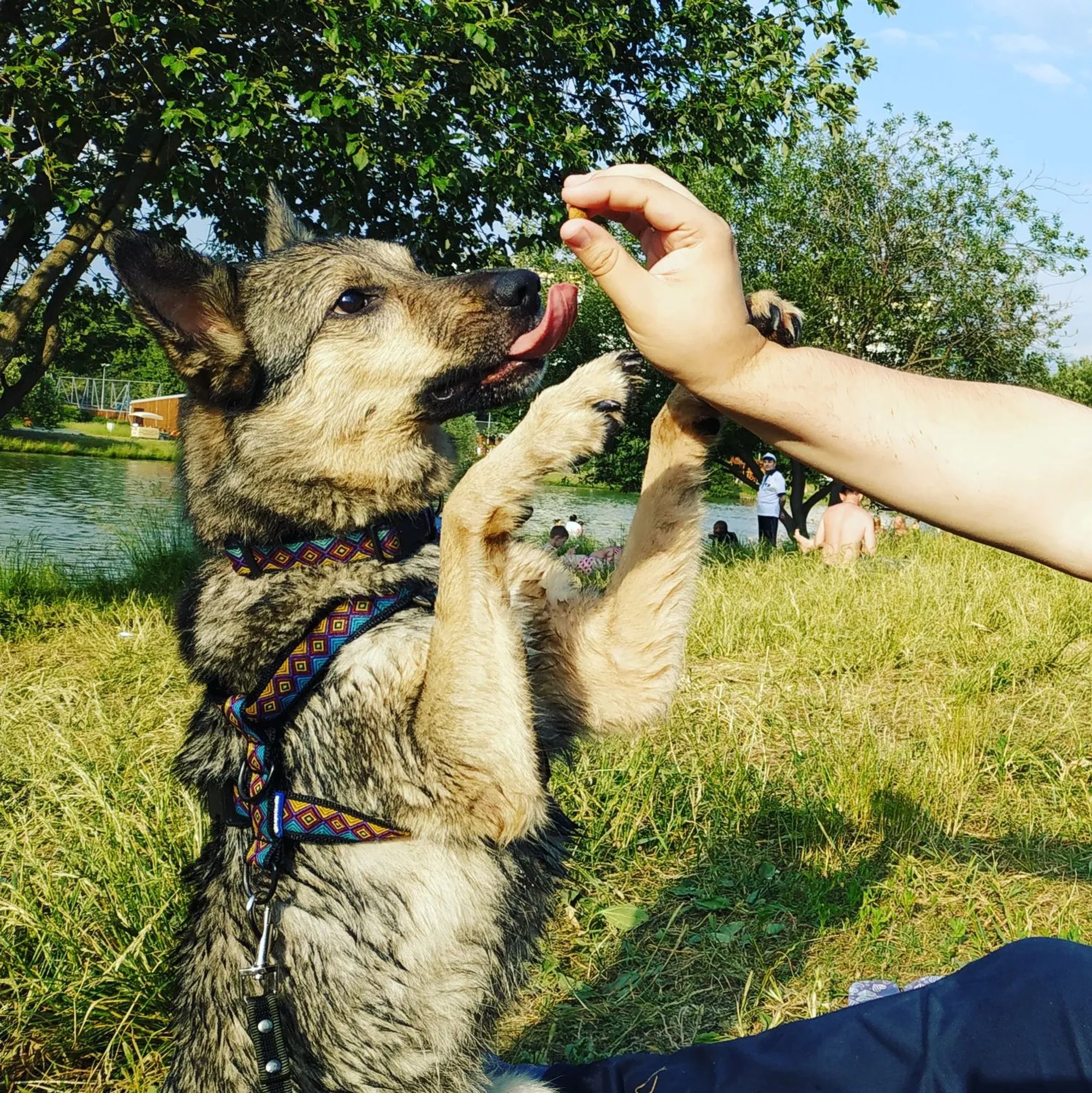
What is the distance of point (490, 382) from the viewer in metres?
2.90

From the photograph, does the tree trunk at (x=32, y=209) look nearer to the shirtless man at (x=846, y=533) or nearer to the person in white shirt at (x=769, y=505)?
the shirtless man at (x=846, y=533)

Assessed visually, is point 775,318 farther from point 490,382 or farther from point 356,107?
point 356,107

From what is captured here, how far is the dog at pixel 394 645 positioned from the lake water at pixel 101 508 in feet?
0.88

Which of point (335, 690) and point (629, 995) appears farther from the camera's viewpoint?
point (629, 995)

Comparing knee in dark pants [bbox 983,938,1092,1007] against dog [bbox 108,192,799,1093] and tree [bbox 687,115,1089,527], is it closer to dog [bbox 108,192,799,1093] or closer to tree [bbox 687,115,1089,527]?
dog [bbox 108,192,799,1093]

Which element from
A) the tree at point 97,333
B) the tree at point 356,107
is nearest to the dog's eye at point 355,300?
the tree at point 356,107

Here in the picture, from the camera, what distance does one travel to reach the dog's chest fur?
2.22 meters

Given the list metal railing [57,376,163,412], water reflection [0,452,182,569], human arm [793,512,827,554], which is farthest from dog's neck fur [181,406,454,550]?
metal railing [57,376,163,412]

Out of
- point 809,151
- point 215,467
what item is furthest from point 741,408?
point 809,151

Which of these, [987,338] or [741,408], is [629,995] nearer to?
[741,408]

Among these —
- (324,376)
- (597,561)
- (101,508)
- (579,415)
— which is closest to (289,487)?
(324,376)

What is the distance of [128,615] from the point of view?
7.71m

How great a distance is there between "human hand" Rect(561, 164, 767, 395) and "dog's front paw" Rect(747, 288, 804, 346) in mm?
569

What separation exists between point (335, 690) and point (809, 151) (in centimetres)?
2815
